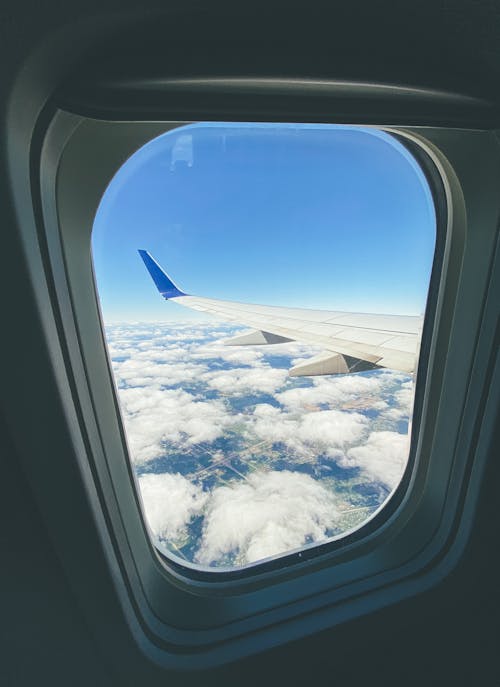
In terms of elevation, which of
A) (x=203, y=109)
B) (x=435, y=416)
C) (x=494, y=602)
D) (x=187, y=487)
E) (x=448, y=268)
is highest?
(x=203, y=109)

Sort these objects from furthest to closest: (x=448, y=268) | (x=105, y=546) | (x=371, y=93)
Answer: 1. (x=448, y=268)
2. (x=105, y=546)
3. (x=371, y=93)

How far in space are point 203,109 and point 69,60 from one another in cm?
20

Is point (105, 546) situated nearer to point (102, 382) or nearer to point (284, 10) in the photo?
point (102, 382)

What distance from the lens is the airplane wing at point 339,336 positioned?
1837 millimetres

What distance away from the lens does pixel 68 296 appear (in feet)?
2.36

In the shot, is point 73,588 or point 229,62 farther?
point 73,588

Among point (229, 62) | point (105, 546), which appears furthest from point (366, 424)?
point (229, 62)

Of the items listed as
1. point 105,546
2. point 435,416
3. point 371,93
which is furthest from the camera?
point 435,416

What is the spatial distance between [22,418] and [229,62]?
27.9 inches

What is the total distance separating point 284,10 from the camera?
56cm

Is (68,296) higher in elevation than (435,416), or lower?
higher

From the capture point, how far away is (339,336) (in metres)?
2.66

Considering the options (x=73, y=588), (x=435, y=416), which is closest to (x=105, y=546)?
(x=73, y=588)

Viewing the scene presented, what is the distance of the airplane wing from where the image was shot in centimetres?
184
